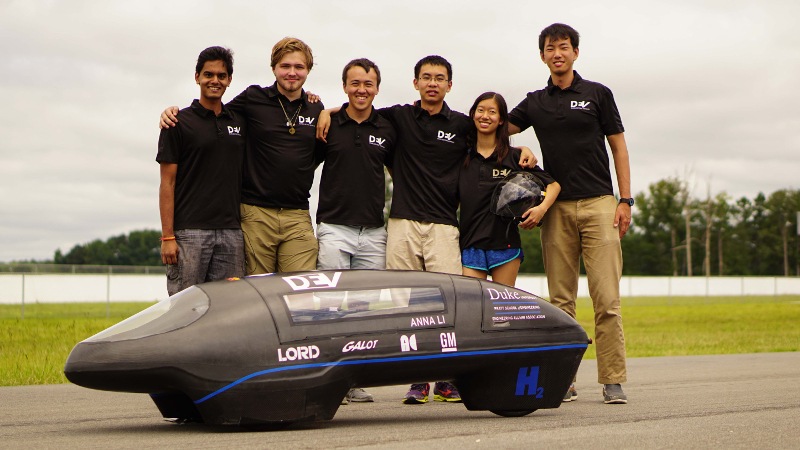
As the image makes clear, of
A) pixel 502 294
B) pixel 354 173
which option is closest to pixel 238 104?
pixel 354 173

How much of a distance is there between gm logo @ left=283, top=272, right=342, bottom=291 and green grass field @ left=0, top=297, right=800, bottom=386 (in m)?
4.32

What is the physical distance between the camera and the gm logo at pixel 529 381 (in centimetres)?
458

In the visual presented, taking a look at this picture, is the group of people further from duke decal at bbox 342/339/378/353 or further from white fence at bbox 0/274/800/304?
white fence at bbox 0/274/800/304

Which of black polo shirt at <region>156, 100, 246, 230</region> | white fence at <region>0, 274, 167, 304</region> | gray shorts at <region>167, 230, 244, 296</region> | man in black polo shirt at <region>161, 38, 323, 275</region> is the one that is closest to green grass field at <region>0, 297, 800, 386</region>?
white fence at <region>0, 274, 167, 304</region>

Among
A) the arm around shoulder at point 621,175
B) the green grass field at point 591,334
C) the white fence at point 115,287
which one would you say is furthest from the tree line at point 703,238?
the arm around shoulder at point 621,175

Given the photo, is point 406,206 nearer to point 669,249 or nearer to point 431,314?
point 431,314

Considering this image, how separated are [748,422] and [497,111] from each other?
264 cm

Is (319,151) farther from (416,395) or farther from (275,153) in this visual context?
(416,395)

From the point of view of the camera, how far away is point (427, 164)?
18.4 ft

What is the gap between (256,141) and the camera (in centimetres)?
557

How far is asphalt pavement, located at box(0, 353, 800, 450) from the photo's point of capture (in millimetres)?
3660

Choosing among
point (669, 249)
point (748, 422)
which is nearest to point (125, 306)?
point (748, 422)

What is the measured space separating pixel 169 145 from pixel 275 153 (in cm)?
73

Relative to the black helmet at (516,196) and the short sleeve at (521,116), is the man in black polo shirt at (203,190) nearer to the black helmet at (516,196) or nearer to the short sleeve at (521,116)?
the black helmet at (516,196)
